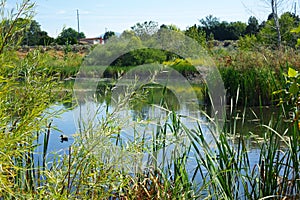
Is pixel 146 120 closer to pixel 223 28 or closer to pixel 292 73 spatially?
pixel 292 73

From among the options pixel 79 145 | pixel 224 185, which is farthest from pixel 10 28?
pixel 224 185

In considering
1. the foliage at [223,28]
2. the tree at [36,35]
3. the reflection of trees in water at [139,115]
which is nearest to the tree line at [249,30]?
the foliage at [223,28]

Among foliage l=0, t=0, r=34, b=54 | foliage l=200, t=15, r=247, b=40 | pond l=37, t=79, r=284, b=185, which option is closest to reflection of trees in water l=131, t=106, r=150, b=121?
pond l=37, t=79, r=284, b=185

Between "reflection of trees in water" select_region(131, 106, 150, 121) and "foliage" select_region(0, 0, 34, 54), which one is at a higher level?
"foliage" select_region(0, 0, 34, 54)

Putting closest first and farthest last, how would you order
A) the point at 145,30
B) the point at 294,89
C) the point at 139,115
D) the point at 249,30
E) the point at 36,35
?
the point at 294,89
the point at 36,35
the point at 139,115
the point at 145,30
the point at 249,30

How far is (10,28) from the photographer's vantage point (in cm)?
120

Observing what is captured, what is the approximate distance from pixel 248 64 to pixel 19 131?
8.01 metres

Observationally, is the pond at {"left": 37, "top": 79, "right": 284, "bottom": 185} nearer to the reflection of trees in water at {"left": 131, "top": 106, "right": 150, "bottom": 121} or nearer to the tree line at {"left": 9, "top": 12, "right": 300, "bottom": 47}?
the reflection of trees in water at {"left": 131, "top": 106, "right": 150, "bottom": 121}

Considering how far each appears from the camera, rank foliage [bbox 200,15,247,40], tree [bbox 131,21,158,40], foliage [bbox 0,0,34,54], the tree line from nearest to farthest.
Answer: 1. foliage [bbox 0,0,34,54]
2. tree [bbox 131,21,158,40]
3. the tree line
4. foliage [bbox 200,15,247,40]

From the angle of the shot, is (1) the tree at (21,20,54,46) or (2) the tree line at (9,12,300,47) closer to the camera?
(1) the tree at (21,20,54,46)

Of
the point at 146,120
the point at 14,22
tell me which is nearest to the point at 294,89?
the point at 146,120

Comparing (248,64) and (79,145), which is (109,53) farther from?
(79,145)

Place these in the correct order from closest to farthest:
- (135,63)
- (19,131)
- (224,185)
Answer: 1. (19,131)
2. (224,185)
3. (135,63)

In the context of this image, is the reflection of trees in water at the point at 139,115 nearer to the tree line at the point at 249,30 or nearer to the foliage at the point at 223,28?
the tree line at the point at 249,30
